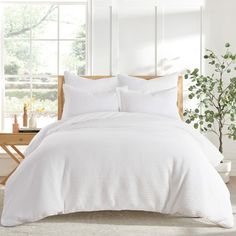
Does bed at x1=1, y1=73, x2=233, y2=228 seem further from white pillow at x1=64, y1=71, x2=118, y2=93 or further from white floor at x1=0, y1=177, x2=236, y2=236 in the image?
white pillow at x1=64, y1=71, x2=118, y2=93

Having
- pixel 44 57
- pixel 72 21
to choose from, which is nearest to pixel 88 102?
pixel 44 57

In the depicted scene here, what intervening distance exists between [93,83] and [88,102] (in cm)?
38

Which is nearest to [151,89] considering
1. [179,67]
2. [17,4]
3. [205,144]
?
[179,67]

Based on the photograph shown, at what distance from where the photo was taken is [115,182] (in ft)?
14.4

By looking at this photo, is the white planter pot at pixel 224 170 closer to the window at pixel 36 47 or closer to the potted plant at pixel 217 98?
the potted plant at pixel 217 98

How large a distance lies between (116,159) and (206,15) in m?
3.08

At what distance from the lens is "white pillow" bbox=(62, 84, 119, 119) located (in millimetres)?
6055

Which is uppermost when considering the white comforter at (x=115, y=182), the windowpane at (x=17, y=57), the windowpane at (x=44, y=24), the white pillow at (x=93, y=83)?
the windowpane at (x=44, y=24)

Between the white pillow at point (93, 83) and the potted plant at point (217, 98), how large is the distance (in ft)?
2.66

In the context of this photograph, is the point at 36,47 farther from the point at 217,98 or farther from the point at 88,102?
the point at 217,98

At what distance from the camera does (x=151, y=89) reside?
20.9 feet

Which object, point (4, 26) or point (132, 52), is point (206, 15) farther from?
point (4, 26)

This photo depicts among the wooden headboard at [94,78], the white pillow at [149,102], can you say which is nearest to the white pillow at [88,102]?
the white pillow at [149,102]

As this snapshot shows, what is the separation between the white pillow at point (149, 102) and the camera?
19.9 ft
